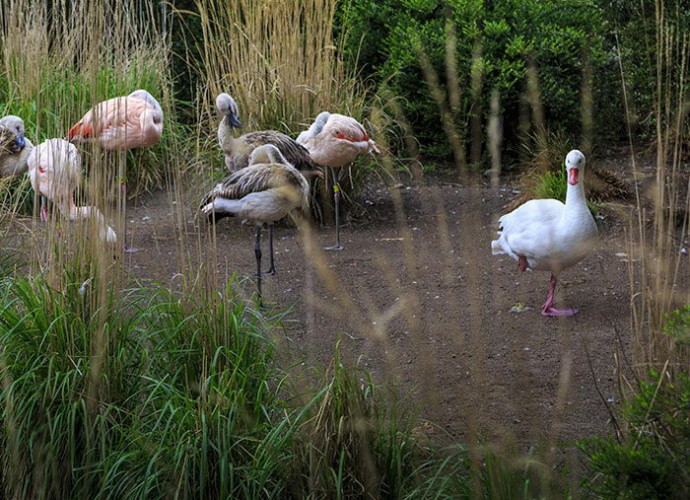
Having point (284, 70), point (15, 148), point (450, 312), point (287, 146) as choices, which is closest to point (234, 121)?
point (287, 146)

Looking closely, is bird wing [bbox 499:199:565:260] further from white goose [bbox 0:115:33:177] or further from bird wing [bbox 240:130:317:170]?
white goose [bbox 0:115:33:177]

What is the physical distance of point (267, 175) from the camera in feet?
18.4

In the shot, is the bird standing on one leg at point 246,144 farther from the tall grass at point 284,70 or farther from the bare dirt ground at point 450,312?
the tall grass at point 284,70

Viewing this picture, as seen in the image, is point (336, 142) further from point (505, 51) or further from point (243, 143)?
point (505, 51)

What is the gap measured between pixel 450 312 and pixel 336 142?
76.0 inches

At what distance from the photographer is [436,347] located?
4.56 m

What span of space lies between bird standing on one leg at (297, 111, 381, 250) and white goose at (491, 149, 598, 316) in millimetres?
1776

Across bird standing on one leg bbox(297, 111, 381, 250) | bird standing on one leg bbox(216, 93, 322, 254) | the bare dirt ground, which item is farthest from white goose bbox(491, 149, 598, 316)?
bird standing on one leg bbox(216, 93, 322, 254)

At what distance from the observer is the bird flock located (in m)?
3.62

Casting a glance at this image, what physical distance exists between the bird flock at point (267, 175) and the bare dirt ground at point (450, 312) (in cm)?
23

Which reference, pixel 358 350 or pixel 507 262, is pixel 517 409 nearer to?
pixel 358 350

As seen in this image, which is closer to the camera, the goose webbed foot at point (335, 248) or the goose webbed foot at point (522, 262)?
the goose webbed foot at point (522, 262)

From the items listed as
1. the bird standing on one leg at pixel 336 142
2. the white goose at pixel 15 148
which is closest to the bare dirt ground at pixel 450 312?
the bird standing on one leg at pixel 336 142

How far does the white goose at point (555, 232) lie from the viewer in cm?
480
